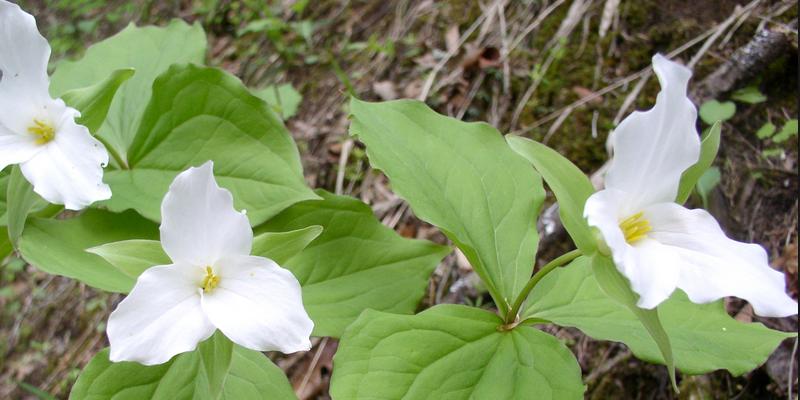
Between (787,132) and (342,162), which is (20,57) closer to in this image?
(342,162)

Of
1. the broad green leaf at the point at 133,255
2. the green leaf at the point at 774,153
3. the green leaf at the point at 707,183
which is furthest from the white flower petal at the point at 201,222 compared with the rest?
the green leaf at the point at 774,153

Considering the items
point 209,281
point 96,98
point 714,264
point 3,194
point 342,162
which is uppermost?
point 714,264

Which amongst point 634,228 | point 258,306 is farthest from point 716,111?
point 258,306

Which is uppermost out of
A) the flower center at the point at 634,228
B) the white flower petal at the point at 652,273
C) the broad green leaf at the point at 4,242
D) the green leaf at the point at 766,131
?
the white flower petal at the point at 652,273

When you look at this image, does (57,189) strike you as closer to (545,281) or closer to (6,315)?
(545,281)

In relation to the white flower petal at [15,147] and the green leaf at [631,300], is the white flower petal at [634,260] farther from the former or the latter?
the white flower petal at [15,147]

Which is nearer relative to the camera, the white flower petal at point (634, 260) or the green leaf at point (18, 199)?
the white flower petal at point (634, 260)
